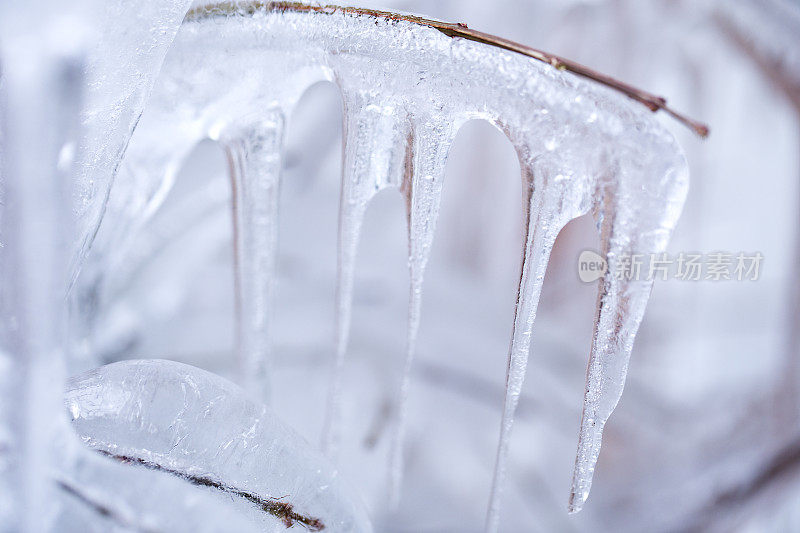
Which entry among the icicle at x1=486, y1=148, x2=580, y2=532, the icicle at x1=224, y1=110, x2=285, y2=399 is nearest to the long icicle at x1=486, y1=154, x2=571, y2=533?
the icicle at x1=486, y1=148, x2=580, y2=532

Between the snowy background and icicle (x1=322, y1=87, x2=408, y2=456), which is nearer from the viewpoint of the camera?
icicle (x1=322, y1=87, x2=408, y2=456)

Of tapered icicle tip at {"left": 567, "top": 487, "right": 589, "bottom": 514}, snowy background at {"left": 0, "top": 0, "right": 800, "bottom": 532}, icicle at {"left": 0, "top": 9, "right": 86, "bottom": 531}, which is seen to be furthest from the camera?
snowy background at {"left": 0, "top": 0, "right": 800, "bottom": 532}

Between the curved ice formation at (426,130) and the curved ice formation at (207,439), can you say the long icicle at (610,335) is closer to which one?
the curved ice formation at (426,130)

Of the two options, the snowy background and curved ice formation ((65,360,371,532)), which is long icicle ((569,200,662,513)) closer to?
curved ice formation ((65,360,371,532))

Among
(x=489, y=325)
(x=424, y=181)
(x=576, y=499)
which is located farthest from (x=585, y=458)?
(x=489, y=325)

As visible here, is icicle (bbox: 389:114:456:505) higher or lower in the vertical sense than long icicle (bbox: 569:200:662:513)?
higher

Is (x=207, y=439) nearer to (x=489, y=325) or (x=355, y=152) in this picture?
(x=355, y=152)
